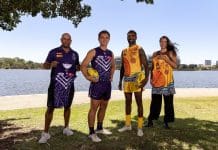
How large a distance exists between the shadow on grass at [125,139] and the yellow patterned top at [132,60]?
1682 millimetres

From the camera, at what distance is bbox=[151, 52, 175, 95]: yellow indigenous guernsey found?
38.5 ft

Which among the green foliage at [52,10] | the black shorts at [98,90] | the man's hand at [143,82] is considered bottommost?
the black shorts at [98,90]

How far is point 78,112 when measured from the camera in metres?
16.2

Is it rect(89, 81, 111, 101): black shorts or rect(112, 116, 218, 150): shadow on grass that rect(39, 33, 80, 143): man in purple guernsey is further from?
rect(112, 116, 218, 150): shadow on grass

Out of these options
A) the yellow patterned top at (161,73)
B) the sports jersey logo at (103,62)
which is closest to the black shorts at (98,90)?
the sports jersey logo at (103,62)

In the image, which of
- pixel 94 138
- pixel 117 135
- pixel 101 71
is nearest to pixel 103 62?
pixel 101 71

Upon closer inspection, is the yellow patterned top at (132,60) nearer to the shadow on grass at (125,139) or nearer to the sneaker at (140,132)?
the sneaker at (140,132)

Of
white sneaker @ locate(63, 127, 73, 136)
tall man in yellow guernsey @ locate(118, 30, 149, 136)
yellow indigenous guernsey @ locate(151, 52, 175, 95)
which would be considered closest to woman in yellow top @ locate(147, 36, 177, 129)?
yellow indigenous guernsey @ locate(151, 52, 175, 95)

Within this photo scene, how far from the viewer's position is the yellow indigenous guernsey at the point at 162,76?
38.5 ft

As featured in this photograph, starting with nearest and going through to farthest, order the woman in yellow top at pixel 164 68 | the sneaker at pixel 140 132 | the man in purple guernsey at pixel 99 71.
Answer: the man in purple guernsey at pixel 99 71 < the sneaker at pixel 140 132 < the woman in yellow top at pixel 164 68

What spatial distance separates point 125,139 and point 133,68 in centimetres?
181

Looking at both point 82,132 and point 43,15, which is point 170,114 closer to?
point 82,132

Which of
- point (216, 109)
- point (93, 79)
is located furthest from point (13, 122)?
point (216, 109)

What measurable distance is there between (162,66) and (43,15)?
4.43 metres
